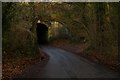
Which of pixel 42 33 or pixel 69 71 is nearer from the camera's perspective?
pixel 69 71

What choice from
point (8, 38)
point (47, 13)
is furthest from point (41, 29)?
point (8, 38)

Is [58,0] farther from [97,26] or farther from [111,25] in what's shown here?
[111,25]

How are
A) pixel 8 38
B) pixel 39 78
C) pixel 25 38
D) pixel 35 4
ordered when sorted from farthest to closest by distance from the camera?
1. pixel 35 4
2. pixel 25 38
3. pixel 8 38
4. pixel 39 78

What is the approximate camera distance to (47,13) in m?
37.6

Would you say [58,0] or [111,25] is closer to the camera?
[111,25]

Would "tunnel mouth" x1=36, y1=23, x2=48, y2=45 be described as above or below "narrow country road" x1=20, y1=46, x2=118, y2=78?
above

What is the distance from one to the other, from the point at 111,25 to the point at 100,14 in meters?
6.05

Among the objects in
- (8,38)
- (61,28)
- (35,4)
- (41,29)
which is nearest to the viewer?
(8,38)

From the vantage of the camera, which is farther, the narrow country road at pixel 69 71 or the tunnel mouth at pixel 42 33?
the tunnel mouth at pixel 42 33

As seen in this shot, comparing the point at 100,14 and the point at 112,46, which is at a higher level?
the point at 100,14

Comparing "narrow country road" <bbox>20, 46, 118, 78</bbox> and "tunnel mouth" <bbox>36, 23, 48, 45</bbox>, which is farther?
"tunnel mouth" <bbox>36, 23, 48, 45</bbox>

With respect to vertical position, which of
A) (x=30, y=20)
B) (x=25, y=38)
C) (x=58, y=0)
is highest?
(x=58, y=0)

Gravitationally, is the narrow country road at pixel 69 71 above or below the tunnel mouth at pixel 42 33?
below

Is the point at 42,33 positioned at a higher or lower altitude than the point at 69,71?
higher
